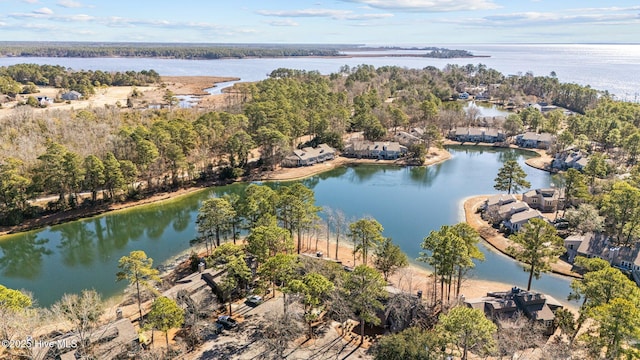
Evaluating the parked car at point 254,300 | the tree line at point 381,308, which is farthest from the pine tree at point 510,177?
the parked car at point 254,300

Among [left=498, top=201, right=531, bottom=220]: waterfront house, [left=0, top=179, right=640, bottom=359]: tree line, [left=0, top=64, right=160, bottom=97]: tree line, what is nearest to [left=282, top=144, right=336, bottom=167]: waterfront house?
[left=498, top=201, right=531, bottom=220]: waterfront house

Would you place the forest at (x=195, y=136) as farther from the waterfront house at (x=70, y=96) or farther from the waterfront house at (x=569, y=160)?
the waterfront house at (x=70, y=96)

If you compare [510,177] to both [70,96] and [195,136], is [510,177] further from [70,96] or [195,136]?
[70,96]

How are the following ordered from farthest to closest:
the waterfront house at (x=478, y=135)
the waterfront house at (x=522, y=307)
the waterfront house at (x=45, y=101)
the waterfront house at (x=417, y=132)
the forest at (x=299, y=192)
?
the waterfront house at (x=45, y=101) < the waterfront house at (x=478, y=135) < the waterfront house at (x=417, y=132) < the waterfront house at (x=522, y=307) < the forest at (x=299, y=192)

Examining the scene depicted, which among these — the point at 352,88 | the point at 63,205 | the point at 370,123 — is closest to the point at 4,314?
the point at 63,205

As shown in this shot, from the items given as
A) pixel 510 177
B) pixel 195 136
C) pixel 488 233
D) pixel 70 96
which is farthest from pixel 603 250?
pixel 70 96

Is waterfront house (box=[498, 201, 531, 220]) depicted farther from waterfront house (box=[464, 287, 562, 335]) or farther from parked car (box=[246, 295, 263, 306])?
parked car (box=[246, 295, 263, 306])
